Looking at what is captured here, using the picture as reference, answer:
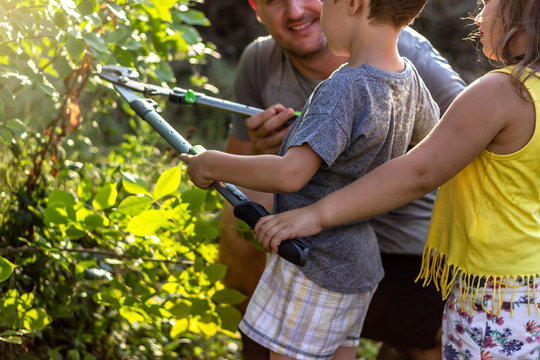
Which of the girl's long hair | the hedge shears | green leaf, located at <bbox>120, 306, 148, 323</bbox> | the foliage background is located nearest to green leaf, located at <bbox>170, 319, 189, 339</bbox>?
the foliage background

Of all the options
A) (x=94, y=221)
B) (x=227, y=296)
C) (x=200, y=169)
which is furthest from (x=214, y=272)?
(x=200, y=169)

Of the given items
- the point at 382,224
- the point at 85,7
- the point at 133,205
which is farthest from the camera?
the point at 382,224

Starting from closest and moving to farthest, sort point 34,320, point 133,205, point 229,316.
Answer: point 133,205
point 34,320
point 229,316

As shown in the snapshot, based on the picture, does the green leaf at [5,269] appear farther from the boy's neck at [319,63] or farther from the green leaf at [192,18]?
the boy's neck at [319,63]

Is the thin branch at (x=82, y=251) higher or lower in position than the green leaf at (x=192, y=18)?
lower

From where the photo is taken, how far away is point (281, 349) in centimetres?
161

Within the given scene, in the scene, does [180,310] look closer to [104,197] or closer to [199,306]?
[199,306]

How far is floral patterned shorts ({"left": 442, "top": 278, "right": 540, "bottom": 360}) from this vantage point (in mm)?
1407

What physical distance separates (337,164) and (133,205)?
20.2 inches

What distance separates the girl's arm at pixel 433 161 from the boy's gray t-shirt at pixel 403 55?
743mm

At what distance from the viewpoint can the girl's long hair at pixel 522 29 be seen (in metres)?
1.32

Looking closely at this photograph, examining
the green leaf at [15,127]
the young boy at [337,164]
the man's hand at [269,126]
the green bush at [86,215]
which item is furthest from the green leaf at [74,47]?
the man's hand at [269,126]

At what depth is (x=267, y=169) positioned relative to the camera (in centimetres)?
140

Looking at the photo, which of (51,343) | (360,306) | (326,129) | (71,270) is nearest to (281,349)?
(360,306)
